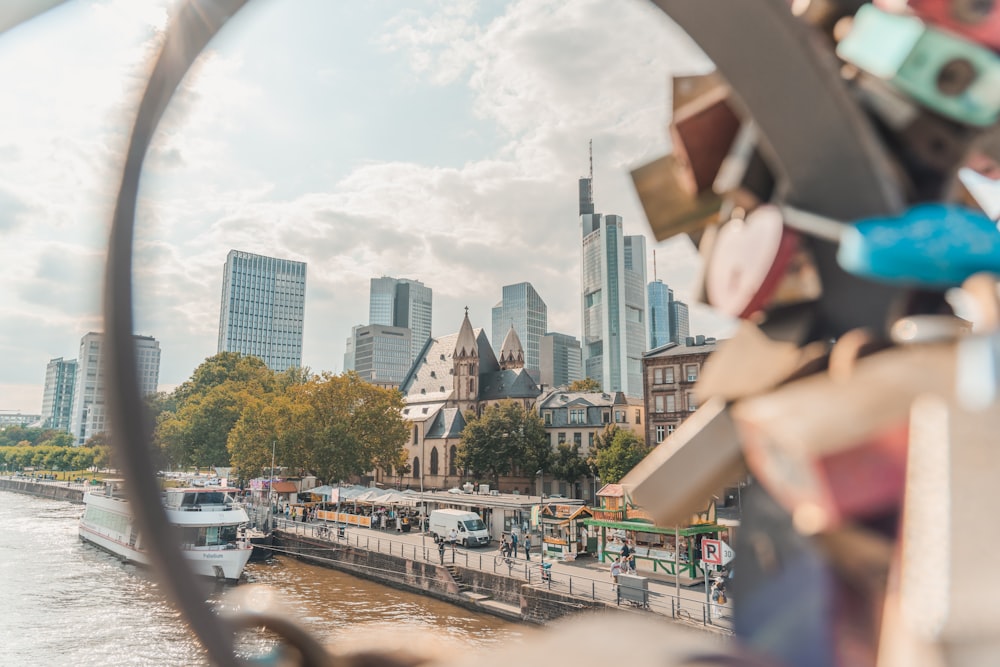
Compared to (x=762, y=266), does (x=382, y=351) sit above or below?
above

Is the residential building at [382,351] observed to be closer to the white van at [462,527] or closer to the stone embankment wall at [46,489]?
the stone embankment wall at [46,489]

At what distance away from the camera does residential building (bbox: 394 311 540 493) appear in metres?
59.0

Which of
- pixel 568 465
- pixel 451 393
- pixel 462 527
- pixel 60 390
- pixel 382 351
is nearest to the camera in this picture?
pixel 462 527

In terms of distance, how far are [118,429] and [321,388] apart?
140ft

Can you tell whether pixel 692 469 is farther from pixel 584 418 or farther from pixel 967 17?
pixel 584 418

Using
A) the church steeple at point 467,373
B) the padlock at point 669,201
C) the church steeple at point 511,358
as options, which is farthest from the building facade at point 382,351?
the padlock at point 669,201

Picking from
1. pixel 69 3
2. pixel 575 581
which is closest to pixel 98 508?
pixel 575 581

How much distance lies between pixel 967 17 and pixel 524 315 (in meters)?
183

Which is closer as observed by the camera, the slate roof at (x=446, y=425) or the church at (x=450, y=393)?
the church at (x=450, y=393)

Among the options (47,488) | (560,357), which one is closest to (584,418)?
(47,488)

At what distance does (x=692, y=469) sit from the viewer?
3.32ft

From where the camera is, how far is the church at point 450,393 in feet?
194

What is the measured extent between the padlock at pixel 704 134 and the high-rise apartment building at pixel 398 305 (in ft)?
620

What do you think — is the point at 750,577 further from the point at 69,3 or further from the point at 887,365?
the point at 69,3
